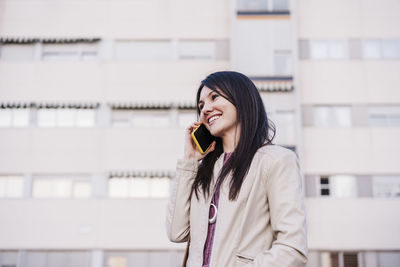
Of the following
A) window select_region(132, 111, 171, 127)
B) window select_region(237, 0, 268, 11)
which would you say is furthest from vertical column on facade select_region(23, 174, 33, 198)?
window select_region(237, 0, 268, 11)

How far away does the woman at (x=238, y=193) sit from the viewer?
169cm

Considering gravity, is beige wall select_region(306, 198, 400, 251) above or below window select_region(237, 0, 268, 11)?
below

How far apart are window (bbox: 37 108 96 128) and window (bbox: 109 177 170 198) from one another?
284 cm

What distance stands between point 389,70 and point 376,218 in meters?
6.51

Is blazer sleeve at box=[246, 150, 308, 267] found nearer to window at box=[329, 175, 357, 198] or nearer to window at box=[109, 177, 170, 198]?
window at box=[109, 177, 170, 198]

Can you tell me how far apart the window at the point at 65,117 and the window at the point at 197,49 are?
4.81 metres

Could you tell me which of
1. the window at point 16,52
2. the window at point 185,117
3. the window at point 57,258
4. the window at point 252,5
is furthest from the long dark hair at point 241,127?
the window at point 16,52

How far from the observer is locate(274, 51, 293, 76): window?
1816cm

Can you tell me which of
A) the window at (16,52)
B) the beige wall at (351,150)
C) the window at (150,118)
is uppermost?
the window at (16,52)

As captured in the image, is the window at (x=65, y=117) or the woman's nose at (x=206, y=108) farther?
the window at (x=65, y=117)

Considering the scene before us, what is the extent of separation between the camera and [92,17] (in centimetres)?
1900

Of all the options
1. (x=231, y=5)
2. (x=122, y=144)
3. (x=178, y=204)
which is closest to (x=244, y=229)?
(x=178, y=204)

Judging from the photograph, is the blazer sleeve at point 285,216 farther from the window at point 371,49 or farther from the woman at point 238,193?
the window at point 371,49

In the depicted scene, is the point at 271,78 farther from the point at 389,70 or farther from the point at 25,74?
the point at 25,74
